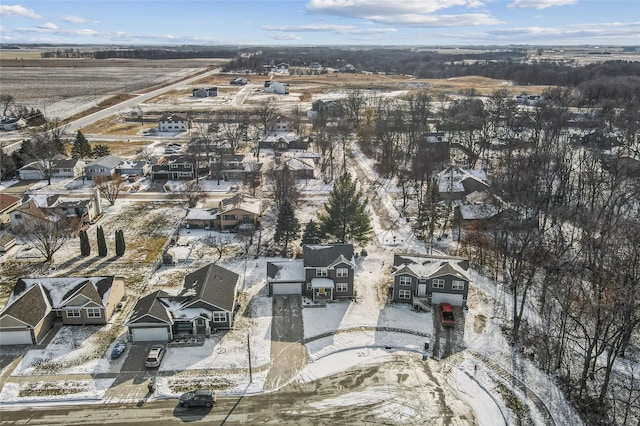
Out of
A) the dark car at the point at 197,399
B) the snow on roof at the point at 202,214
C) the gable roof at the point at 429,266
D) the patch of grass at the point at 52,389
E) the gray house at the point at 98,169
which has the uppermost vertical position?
the gray house at the point at 98,169

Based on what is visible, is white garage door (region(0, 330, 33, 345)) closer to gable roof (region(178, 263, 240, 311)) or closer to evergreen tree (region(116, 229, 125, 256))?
gable roof (region(178, 263, 240, 311))

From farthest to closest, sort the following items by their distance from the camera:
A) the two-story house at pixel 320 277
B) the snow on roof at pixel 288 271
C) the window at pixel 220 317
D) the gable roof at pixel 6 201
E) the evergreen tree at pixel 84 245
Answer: the gable roof at pixel 6 201, the evergreen tree at pixel 84 245, the snow on roof at pixel 288 271, the two-story house at pixel 320 277, the window at pixel 220 317

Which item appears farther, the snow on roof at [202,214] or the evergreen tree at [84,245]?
the snow on roof at [202,214]

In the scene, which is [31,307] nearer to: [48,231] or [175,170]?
[48,231]

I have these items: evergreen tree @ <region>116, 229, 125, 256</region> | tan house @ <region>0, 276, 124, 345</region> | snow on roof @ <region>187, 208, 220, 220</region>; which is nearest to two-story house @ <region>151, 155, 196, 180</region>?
snow on roof @ <region>187, 208, 220, 220</region>

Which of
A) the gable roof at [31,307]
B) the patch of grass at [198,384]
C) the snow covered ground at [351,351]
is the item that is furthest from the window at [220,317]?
the gable roof at [31,307]

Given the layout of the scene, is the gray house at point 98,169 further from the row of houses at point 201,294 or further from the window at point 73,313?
the window at point 73,313
